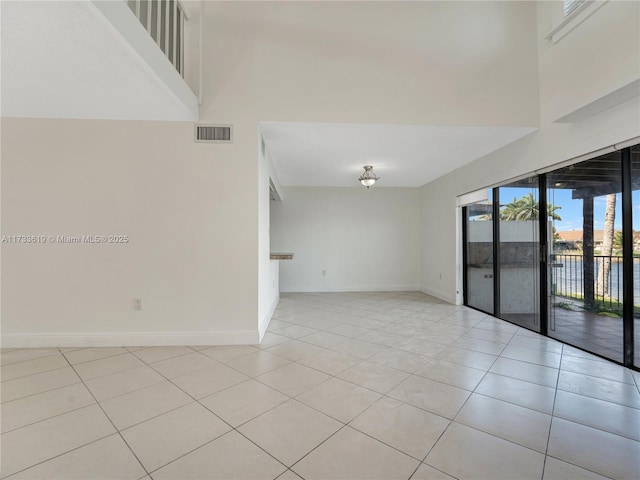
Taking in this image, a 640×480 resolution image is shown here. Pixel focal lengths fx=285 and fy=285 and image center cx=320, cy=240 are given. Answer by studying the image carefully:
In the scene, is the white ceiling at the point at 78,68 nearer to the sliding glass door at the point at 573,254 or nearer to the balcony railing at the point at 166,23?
the balcony railing at the point at 166,23

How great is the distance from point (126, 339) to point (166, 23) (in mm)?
3196

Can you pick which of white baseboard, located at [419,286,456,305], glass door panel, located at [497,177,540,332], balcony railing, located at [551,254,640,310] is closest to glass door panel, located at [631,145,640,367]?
balcony railing, located at [551,254,640,310]

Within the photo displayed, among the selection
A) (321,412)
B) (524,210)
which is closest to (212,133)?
(321,412)

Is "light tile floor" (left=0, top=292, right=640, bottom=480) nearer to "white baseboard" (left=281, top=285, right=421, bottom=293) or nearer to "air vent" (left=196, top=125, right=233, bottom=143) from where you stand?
"air vent" (left=196, top=125, right=233, bottom=143)

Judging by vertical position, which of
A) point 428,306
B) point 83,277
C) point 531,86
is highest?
point 531,86

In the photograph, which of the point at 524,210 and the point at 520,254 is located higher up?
the point at 524,210

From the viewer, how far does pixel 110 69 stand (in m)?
2.13

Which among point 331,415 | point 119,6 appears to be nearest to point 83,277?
point 119,6

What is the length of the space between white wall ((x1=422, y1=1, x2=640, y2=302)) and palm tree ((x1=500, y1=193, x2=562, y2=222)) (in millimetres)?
368

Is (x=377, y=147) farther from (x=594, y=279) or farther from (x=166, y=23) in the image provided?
(x=594, y=279)

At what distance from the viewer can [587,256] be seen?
2.94 meters

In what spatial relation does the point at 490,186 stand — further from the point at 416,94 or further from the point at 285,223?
the point at 285,223

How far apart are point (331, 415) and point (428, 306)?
12.3 feet

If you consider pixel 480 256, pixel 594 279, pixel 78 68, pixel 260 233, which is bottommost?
pixel 594 279
